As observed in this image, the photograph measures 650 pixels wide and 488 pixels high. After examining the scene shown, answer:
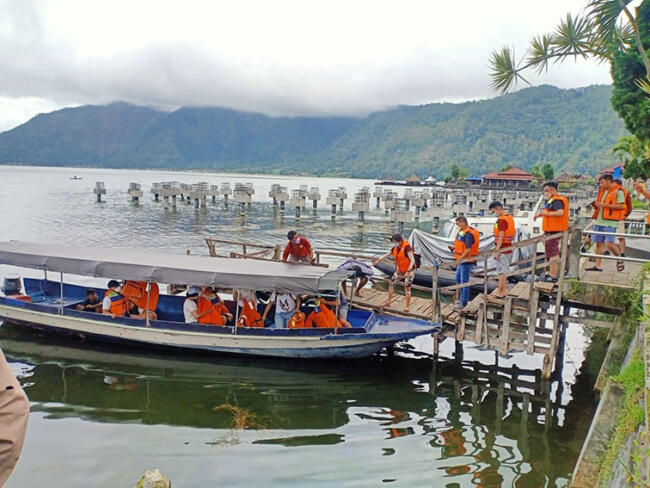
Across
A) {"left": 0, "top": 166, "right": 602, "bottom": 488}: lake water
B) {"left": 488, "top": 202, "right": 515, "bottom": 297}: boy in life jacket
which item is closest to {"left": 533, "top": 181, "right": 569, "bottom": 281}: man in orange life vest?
{"left": 488, "top": 202, "right": 515, "bottom": 297}: boy in life jacket

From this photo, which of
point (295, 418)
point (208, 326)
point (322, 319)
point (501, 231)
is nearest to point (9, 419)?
point (295, 418)

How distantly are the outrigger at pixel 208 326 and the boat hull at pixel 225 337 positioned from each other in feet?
0.08

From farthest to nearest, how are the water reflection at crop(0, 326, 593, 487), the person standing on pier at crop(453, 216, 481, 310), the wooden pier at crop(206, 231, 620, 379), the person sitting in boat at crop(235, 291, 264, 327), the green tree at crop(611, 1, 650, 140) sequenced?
1. the green tree at crop(611, 1, 650, 140)
2. the person sitting in boat at crop(235, 291, 264, 327)
3. the person standing on pier at crop(453, 216, 481, 310)
4. the wooden pier at crop(206, 231, 620, 379)
5. the water reflection at crop(0, 326, 593, 487)

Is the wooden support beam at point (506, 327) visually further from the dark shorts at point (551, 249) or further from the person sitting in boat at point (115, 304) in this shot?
the person sitting in boat at point (115, 304)

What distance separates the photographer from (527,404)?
1100cm

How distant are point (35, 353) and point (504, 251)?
40.9ft

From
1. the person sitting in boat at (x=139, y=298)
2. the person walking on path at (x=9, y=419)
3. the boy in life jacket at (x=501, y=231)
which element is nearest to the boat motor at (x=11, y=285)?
the person sitting in boat at (x=139, y=298)

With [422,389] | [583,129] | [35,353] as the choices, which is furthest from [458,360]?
[583,129]

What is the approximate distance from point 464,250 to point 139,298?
28.7ft

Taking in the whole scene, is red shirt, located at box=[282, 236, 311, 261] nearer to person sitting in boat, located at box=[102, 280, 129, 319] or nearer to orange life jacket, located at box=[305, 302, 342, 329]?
orange life jacket, located at box=[305, 302, 342, 329]

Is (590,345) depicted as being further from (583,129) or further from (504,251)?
(583,129)

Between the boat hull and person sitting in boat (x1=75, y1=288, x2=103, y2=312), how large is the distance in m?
0.68

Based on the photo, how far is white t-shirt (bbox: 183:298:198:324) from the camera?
12648 mm

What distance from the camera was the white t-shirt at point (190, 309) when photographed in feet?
Answer: 41.5
